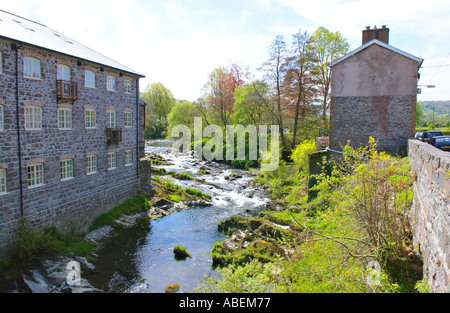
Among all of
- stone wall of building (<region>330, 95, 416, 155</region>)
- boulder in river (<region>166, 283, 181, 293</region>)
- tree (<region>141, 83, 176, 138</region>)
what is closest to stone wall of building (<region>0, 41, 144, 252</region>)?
boulder in river (<region>166, 283, 181, 293</region>)

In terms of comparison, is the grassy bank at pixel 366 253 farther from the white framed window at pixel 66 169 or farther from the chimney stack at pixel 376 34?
the chimney stack at pixel 376 34

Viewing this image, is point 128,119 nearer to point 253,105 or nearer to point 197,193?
point 197,193

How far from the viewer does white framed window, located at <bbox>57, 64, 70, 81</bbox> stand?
51.8ft

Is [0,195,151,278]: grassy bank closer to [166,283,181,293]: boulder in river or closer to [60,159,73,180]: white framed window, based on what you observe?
[60,159,73,180]: white framed window

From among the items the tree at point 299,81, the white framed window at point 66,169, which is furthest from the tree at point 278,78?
the white framed window at point 66,169

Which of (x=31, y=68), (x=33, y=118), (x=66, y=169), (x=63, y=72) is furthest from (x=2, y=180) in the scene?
(x=63, y=72)

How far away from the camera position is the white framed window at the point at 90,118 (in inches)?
701

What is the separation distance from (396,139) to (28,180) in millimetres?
19841

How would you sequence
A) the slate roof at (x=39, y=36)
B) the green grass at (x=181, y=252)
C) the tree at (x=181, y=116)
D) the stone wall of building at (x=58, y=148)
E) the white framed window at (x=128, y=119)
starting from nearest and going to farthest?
the stone wall of building at (x=58, y=148)
the slate roof at (x=39, y=36)
the green grass at (x=181, y=252)
the white framed window at (x=128, y=119)
the tree at (x=181, y=116)

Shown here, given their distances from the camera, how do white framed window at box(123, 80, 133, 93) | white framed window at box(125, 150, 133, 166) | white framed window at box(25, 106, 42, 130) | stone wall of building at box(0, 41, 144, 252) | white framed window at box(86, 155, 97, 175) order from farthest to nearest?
1. white framed window at box(125, 150, 133, 166)
2. white framed window at box(123, 80, 133, 93)
3. white framed window at box(86, 155, 97, 175)
4. white framed window at box(25, 106, 42, 130)
5. stone wall of building at box(0, 41, 144, 252)

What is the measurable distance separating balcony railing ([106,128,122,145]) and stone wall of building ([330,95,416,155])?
13647 millimetres

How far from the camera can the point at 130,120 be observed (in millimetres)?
22094
